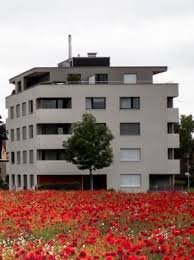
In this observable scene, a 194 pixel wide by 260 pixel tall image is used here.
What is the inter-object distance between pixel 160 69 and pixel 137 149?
38.0ft

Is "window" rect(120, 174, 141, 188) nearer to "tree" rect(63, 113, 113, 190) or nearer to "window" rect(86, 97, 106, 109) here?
"tree" rect(63, 113, 113, 190)

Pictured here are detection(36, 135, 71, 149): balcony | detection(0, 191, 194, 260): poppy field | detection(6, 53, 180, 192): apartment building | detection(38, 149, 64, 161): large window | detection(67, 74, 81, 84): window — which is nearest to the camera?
detection(0, 191, 194, 260): poppy field

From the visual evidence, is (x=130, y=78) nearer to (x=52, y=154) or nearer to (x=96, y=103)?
(x=96, y=103)

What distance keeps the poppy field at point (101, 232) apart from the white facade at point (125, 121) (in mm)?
62993

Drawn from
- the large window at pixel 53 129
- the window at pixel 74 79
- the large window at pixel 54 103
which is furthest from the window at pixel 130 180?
the window at pixel 74 79

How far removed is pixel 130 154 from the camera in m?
87.0

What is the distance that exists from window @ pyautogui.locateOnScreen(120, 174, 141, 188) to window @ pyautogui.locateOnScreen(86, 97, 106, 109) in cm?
798

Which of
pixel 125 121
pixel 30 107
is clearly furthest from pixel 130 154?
pixel 30 107

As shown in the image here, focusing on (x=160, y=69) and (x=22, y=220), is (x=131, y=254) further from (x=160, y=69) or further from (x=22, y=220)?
(x=160, y=69)

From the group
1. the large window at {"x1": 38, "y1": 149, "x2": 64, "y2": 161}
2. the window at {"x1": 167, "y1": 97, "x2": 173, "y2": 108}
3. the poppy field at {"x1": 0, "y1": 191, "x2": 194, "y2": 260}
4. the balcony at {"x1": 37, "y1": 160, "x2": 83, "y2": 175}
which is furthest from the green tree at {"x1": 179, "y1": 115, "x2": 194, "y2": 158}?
the poppy field at {"x1": 0, "y1": 191, "x2": 194, "y2": 260}

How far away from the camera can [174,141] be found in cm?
8756

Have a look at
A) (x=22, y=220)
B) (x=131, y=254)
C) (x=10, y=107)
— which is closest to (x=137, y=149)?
(x=10, y=107)

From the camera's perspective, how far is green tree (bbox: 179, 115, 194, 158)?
110812 millimetres

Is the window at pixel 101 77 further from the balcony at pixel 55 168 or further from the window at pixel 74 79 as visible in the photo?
the balcony at pixel 55 168
